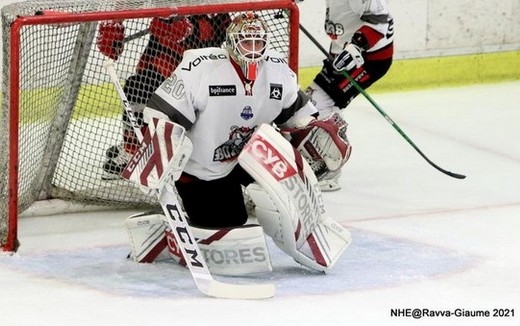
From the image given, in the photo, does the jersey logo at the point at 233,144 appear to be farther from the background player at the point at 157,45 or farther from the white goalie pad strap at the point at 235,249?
the background player at the point at 157,45

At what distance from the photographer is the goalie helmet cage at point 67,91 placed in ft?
13.0

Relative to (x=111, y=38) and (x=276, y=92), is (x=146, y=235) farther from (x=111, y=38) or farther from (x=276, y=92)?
(x=111, y=38)

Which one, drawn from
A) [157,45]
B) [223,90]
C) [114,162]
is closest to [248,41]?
[223,90]

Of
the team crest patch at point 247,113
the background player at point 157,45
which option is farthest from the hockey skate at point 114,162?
the team crest patch at point 247,113

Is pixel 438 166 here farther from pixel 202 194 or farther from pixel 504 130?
pixel 202 194

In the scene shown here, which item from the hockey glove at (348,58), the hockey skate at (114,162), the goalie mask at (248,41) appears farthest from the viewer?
the hockey glove at (348,58)

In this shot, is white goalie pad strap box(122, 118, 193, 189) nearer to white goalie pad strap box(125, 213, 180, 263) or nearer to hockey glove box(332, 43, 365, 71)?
white goalie pad strap box(125, 213, 180, 263)

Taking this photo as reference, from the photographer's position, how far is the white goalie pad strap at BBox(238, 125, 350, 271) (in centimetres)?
369

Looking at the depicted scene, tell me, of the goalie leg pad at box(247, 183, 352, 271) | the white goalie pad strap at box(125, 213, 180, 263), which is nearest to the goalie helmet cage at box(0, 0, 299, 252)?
the white goalie pad strap at box(125, 213, 180, 263)

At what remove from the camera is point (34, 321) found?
3391 millimetres

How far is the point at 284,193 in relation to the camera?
3.70 meters

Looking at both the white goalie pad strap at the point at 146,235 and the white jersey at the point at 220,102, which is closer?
the white jersey at the point at 220,102

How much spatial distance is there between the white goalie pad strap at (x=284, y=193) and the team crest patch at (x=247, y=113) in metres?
0.12

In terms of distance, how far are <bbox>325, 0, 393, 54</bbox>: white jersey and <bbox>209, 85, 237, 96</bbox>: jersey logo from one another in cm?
123
